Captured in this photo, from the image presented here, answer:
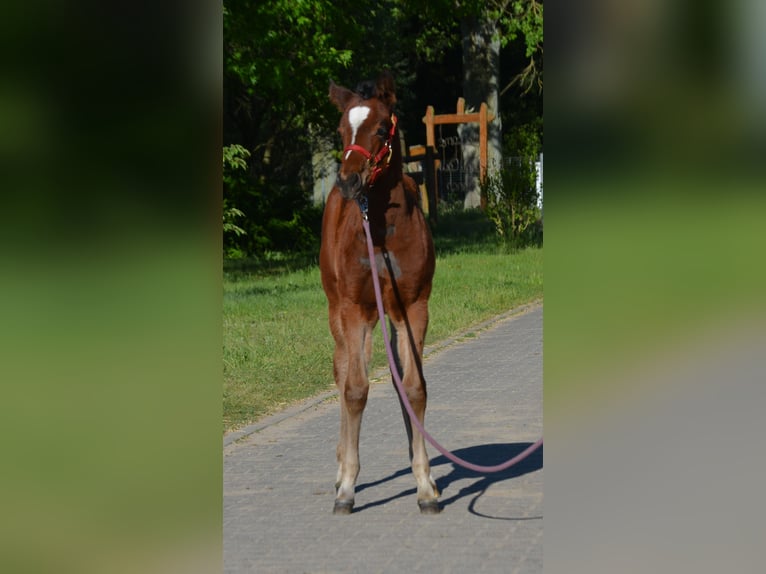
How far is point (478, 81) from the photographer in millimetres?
40656

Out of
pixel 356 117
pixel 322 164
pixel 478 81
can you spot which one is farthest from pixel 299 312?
pixel 322 164

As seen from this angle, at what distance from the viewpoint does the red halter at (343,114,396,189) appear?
6562mm

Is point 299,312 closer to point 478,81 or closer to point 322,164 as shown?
point 478,81

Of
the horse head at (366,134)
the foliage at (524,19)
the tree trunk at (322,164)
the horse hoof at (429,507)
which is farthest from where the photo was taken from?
the tree trunk at (322,164)

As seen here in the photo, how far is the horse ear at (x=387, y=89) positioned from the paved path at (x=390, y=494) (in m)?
2.33

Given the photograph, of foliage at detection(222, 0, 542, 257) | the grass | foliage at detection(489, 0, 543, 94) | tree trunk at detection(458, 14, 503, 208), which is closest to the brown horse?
the grass

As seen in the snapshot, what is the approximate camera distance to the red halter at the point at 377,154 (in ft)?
21.5

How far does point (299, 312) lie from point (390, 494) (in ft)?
31.3

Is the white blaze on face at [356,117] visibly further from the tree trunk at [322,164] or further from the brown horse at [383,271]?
the tree trunk at [322,164]

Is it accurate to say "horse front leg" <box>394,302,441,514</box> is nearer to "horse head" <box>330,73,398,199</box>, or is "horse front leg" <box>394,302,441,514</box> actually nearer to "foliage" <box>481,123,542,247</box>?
"horse head" <box>330,73,398,199</box>

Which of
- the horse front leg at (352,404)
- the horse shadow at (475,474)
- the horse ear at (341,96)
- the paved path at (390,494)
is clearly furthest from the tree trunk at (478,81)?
the horse ear at (341,96)

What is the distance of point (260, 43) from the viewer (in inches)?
991

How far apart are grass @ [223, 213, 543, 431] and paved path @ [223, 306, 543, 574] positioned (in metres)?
0.74
